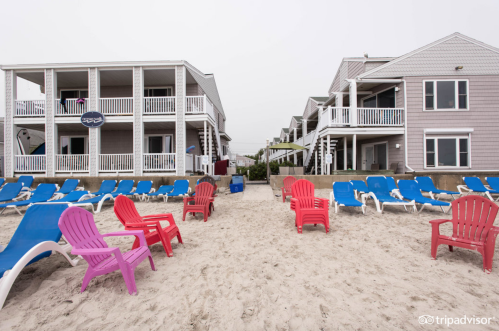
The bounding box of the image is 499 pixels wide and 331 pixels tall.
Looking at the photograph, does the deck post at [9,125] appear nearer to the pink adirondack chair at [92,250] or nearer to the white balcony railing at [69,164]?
the white balcony railing at [69,164]

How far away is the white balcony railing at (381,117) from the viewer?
12.5 m

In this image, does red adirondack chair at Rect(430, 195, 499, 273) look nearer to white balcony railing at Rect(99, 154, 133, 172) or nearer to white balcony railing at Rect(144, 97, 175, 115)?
white balcony railing at Rect(144, 97, 175, 115)

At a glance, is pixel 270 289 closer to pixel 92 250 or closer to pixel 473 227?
pixel 92 250

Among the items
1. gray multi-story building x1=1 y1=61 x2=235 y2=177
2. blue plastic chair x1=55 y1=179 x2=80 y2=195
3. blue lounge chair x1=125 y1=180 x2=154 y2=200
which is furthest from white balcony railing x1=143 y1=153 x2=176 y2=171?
blue plastic chair x1=55 y1=179 x2=80 y2=195

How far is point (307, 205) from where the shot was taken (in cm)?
562

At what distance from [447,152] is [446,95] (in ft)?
10.5

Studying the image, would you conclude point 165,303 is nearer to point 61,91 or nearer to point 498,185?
point 498,185

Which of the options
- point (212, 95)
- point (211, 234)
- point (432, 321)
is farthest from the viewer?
point (212, 95)

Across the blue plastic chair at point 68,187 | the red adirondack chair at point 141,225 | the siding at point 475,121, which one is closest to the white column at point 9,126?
the blue plastic chair at point 68,187

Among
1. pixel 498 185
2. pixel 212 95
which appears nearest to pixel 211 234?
pixel 498 185

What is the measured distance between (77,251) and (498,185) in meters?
13.6

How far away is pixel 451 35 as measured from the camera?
39.7 ft

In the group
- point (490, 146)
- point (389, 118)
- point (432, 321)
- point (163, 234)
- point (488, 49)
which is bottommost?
point (432, 321)

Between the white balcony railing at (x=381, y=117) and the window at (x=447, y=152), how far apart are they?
2.04 m
